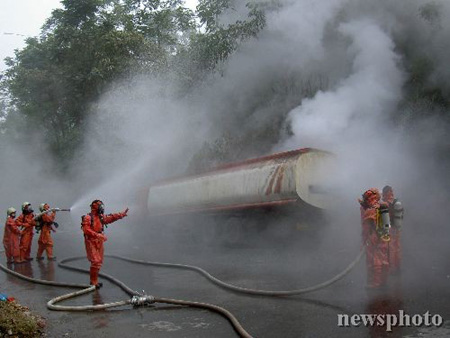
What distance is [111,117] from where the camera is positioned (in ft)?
83.6

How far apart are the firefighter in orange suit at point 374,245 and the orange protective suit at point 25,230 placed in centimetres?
856

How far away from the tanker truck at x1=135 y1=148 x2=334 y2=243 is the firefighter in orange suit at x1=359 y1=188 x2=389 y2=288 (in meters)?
3.97

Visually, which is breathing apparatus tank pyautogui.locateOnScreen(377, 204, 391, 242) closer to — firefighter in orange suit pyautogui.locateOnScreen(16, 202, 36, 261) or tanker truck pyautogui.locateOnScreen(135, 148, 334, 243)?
tanker truck pyautogui.locateOnScreen(135, 148, 334, 243)

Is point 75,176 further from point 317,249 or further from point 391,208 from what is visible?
point 391,208

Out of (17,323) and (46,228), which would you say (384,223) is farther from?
(46,228)

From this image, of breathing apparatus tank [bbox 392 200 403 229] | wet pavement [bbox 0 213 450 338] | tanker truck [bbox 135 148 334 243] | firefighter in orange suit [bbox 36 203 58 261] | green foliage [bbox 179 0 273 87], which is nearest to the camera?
wet pavement [bbox 0 213 450 338]

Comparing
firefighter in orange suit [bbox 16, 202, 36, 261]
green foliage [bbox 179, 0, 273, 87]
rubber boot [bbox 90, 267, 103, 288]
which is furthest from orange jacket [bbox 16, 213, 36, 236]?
green foliage [bbox 179, 0, 273, 87]

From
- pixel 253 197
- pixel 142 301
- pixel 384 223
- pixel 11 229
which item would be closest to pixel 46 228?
pixel 11 229

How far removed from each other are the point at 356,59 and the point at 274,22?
16.4ft

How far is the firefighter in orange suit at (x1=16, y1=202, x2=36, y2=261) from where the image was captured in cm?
1211

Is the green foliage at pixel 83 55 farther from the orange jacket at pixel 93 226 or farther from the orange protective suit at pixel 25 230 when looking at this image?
the orange jacket at pixel 93 226

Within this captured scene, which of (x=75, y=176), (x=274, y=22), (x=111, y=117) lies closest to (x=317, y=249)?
(x=274, y=22)

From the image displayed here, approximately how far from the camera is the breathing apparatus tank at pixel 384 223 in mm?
7070

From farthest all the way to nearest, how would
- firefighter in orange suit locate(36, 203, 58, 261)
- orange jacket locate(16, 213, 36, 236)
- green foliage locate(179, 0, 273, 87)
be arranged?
green foliage locate(179, 0, 273, 87)
firefighter in orange suit locate(36, 203, 58, 261)
orange jacket locate(16, 213, 36, 236)
